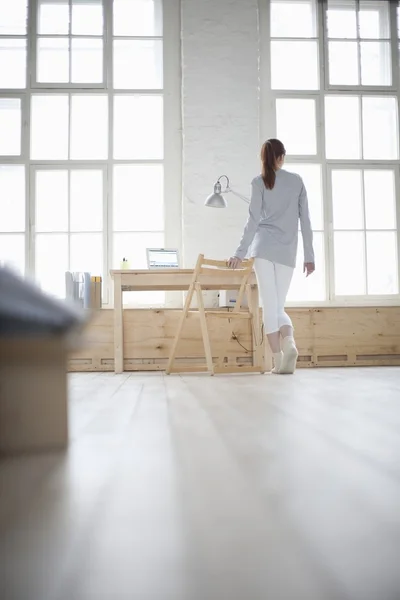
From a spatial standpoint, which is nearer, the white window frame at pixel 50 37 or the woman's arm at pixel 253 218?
the woman's arm at pixel 253 218

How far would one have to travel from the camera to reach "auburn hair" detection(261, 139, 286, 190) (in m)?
3.78

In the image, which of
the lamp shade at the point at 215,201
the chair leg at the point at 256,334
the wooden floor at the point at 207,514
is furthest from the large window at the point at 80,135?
the wooden floor at the point at 207,514

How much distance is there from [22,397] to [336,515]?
657mm

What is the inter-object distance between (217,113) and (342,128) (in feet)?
4.29

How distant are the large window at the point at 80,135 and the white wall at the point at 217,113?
1.04 feet

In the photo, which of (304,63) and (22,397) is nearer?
(22,397)

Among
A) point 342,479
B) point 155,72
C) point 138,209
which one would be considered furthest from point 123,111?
point 342,479

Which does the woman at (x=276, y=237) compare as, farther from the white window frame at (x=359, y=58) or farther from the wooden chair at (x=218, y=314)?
the white window frame at (x=359, y=58)

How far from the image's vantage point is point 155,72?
5762 millimetres

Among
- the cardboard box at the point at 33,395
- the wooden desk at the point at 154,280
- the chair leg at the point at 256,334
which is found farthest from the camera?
the wooden desk at the point at 154,280

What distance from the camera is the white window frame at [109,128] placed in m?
5.59

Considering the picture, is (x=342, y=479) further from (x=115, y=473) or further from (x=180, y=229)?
(x=180, y=229)

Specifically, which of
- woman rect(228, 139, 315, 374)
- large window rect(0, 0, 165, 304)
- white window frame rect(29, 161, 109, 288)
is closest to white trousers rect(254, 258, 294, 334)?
woman rect(228, 139, 315, 374)

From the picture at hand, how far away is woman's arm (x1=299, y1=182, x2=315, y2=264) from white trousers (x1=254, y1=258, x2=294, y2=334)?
16cm
